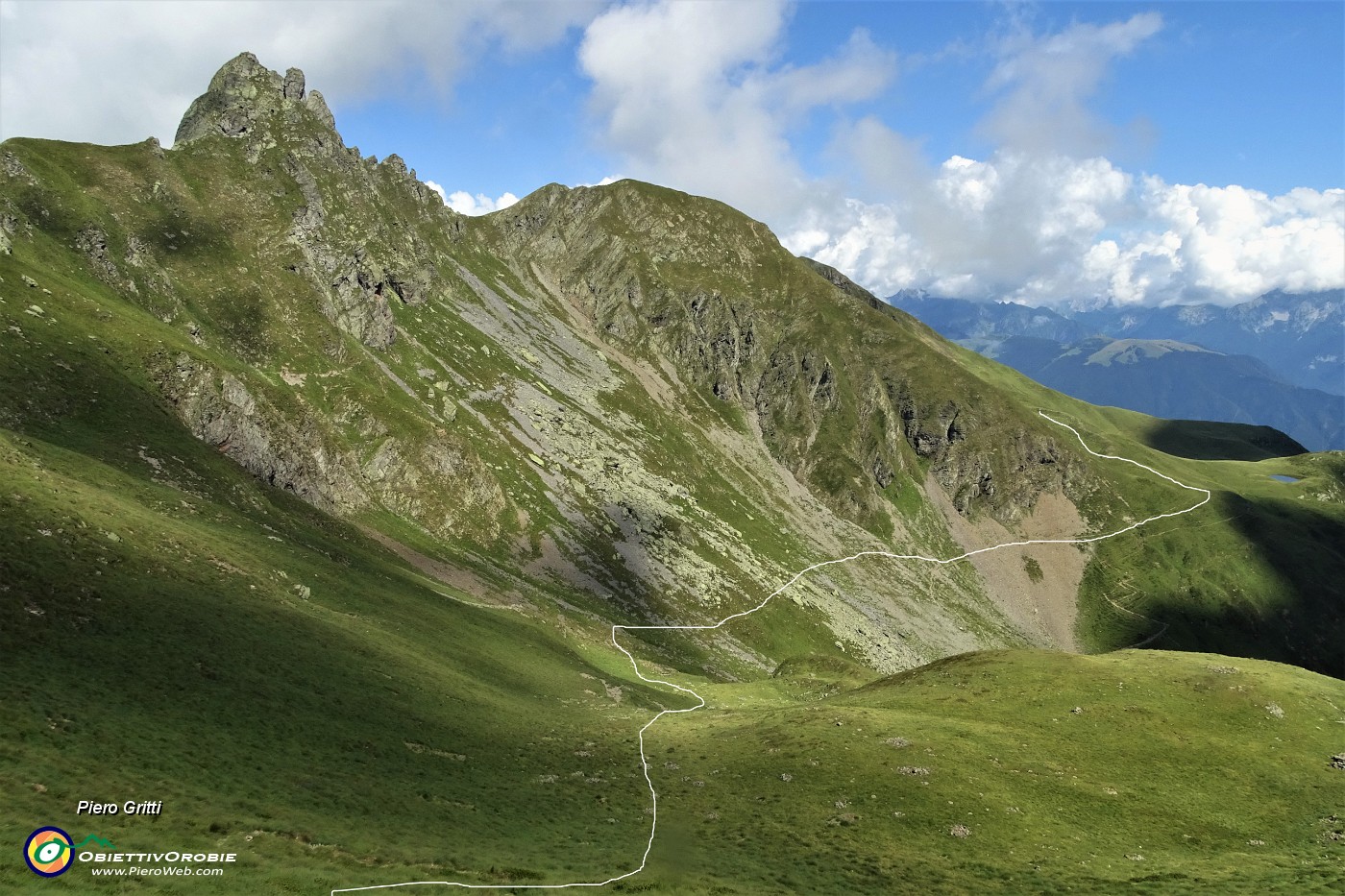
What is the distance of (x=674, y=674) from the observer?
108500 millimetres

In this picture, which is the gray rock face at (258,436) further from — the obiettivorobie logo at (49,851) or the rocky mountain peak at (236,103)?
the rocky mountain peak at (236,103)

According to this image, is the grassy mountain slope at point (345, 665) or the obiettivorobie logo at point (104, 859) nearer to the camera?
the obiettivorobie logo at point (104, 859)

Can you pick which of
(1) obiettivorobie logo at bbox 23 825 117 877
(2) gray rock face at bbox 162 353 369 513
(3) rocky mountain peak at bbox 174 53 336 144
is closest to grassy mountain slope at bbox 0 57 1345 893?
(2) gray rock face at bbox 162 353 369 513

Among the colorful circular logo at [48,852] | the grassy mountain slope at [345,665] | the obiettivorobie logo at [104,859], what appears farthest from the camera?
the grassy mountain slope at [345,665]

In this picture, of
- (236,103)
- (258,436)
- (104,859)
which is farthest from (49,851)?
(236,103)

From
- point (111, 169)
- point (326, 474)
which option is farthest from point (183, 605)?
point (111, 169)

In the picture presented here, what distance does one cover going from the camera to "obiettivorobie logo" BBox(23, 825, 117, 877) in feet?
73.0

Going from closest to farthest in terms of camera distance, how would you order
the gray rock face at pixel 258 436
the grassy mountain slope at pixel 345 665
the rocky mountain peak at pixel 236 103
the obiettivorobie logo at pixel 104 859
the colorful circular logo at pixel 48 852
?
the colorful circular logo at pixel 48 852 < the obiettivorobie logo at pixel 104 859 < the grassy mountain slope at pixel 345 665 < the gray rock face at pixel 258 436 < the rocky mountain peak at pixel 236 103

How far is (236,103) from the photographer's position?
186m

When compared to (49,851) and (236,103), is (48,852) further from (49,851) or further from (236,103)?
(236,103)

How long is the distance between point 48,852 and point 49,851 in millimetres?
48

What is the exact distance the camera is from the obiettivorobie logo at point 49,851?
73.0 feet

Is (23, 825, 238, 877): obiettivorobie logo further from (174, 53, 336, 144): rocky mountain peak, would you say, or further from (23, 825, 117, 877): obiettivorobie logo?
(174, 53, 336, 144): rocky mountain peak

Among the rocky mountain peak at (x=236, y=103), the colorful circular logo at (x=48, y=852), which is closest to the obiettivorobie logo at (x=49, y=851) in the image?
the colorful circular logo at (x=48, y=852)
